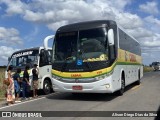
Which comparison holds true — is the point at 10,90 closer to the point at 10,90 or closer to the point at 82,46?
the point at 10,90

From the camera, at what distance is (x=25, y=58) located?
1700 centimetres

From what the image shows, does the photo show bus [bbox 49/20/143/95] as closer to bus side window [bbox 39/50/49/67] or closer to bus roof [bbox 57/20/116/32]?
bus roof [bbox 57/20/116/32]

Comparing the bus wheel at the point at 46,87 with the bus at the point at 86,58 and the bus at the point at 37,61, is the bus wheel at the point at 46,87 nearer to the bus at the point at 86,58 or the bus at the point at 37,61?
the bus at the point at 37,61

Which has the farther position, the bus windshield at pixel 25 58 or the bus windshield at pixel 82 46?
the bus windshield at pixel 25 58

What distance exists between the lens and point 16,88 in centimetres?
1457

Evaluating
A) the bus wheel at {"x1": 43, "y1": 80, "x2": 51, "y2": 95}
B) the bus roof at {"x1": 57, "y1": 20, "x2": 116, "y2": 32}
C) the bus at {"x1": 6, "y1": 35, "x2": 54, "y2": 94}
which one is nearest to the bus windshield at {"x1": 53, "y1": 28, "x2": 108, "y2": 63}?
the bus roof at {"x1": 57, "y1": 20, "x2": 116, "y2": 32}

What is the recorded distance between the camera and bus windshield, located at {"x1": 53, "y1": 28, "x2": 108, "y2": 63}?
13.1 metres

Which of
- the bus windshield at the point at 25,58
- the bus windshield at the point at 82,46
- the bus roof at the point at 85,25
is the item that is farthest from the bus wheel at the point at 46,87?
the bus roof at the point at 85,25

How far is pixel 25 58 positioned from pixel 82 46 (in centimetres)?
467

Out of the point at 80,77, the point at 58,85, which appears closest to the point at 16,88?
the point at 58,85

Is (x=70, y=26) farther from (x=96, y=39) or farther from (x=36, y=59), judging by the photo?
(x=36, y=59)

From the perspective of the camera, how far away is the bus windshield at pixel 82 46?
43.1ft

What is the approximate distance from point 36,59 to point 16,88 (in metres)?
2.77

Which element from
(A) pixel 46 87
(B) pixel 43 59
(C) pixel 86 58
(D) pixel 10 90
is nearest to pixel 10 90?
(D) pixel 10 90
